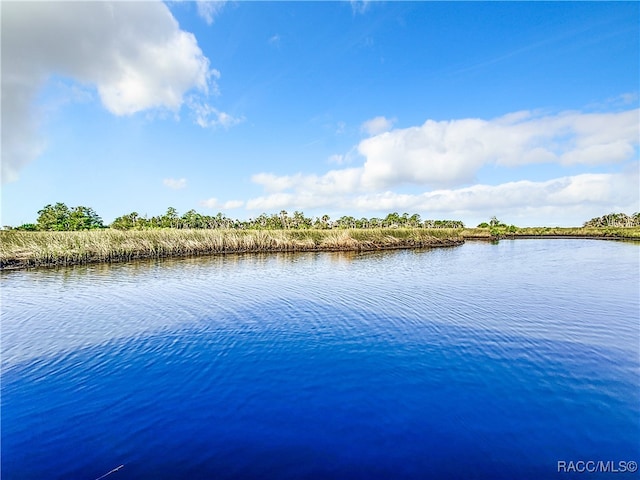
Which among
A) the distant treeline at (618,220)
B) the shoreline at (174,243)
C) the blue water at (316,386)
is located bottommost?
the blue water at (316,386)

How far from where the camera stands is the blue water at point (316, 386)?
6410mm

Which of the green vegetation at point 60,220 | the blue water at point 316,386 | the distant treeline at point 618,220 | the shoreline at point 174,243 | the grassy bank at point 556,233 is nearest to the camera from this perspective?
the blue water at point 316,386

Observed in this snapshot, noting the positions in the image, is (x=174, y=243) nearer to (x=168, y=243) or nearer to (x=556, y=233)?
(x=168, y=243)

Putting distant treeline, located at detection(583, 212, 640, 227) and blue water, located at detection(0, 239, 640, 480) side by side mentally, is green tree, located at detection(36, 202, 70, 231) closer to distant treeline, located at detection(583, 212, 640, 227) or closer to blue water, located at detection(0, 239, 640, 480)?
blue water, located at detection(0, 239, 640, 480)

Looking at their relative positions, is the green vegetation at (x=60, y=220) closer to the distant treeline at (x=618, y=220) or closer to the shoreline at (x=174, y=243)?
the shoreline at (x=174, y=243)

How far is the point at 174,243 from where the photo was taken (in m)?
42.2

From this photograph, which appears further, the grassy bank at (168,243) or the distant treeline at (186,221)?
the distant treeline at (186,221)

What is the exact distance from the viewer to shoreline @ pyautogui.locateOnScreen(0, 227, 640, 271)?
107 ft

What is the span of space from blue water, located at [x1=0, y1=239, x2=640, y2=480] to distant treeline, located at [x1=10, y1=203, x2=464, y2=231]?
60.7 m

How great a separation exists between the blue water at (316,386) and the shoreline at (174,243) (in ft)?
58.7

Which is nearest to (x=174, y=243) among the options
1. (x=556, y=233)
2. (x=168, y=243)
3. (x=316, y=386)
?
(x=168, y=243)

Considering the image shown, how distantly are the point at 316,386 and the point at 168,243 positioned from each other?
38638 millimetres

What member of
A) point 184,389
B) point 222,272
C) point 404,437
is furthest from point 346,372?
point 222,272

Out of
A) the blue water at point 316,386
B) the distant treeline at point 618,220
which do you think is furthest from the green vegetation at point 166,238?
the distant treeline at point 618,220
